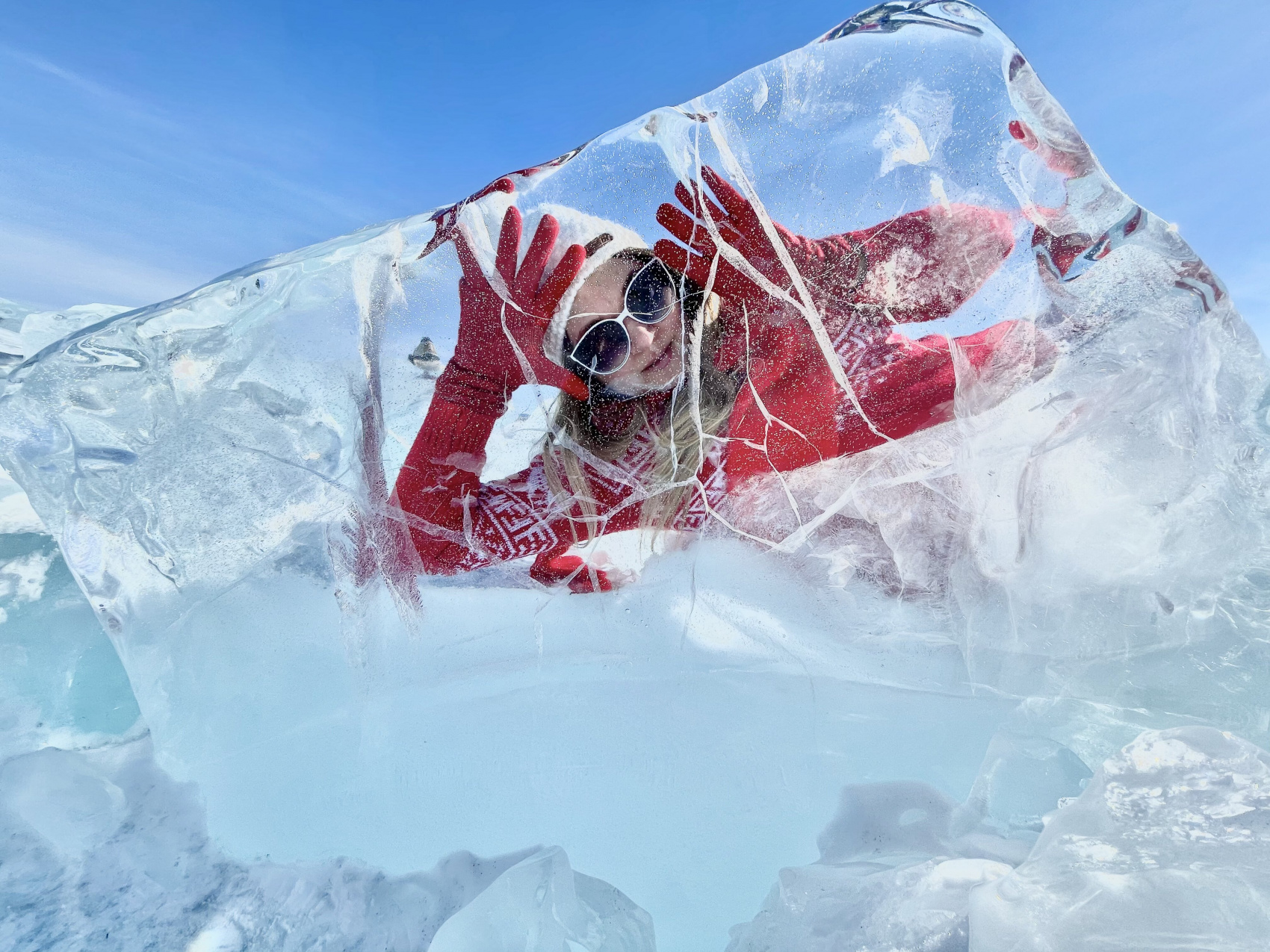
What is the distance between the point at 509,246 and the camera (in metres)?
1.50

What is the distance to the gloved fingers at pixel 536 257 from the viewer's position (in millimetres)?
1468

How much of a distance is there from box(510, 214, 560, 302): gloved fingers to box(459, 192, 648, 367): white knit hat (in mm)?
11

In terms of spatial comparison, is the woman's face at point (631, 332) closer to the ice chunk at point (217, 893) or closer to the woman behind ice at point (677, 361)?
the woman behind ice at point (677, 361)

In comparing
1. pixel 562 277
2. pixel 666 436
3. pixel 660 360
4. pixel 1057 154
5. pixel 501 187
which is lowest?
pixel 666 436

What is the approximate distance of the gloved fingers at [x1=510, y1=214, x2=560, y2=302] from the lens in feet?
4.82

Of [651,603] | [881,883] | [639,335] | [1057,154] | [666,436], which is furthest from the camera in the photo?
[651,603]

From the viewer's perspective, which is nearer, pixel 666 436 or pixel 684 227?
pixel 684 227

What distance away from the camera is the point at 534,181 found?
1581 millimetres

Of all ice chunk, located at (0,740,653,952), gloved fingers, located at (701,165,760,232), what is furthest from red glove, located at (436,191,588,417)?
ice chunk, located at (0,740,653,952)

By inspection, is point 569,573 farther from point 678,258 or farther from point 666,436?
point 678,258

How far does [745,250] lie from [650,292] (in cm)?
23

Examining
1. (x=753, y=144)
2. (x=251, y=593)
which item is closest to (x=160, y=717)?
(x=251, y=593)

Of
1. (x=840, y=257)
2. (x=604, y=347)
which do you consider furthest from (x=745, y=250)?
(x=604, y=347)

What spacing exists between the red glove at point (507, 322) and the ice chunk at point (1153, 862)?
1.33 metres
